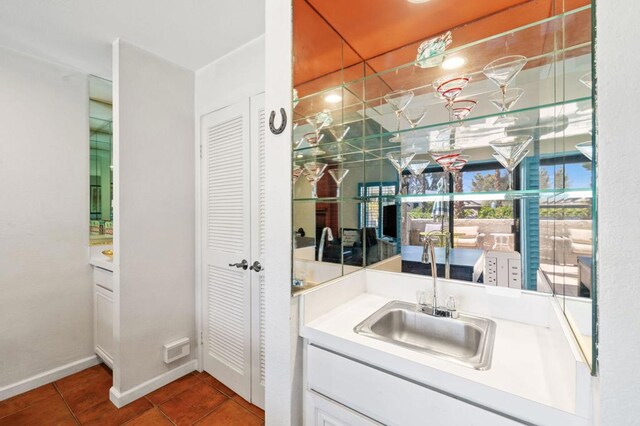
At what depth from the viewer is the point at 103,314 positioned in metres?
2.20

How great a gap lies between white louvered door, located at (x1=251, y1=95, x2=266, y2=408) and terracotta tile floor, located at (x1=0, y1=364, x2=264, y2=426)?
0.21 metres

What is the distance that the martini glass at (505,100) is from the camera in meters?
1.17

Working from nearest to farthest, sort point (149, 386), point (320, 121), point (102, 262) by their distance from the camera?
1. point (320, 121)
2. point (149, 386)
3. point (102, 262)

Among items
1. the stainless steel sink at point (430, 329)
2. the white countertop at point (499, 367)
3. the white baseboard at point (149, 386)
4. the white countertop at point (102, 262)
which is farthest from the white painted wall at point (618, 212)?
the white countertop at point (102, 262)

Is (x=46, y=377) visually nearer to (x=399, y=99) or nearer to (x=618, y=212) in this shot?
(x=399, y=99)

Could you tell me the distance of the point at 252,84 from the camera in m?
1.91

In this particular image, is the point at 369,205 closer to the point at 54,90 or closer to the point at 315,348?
the point at 315,348

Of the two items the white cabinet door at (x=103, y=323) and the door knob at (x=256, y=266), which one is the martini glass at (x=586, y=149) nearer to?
the door knob at (x=256, y=266)

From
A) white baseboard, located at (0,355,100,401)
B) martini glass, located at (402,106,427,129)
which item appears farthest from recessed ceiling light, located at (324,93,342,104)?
white baseboard, located at (0,355,100,401)

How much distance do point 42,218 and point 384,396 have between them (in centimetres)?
265

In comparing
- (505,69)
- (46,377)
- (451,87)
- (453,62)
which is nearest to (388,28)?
(453,62)

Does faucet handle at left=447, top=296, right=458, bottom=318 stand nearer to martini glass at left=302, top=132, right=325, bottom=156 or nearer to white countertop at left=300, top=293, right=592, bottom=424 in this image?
white countertop at left=300, top=293, right=592, bottom=424

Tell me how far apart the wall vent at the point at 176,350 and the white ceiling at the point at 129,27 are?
2192 millimetres

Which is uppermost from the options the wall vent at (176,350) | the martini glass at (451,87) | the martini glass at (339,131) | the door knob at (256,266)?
the martini glass at (451,87)
